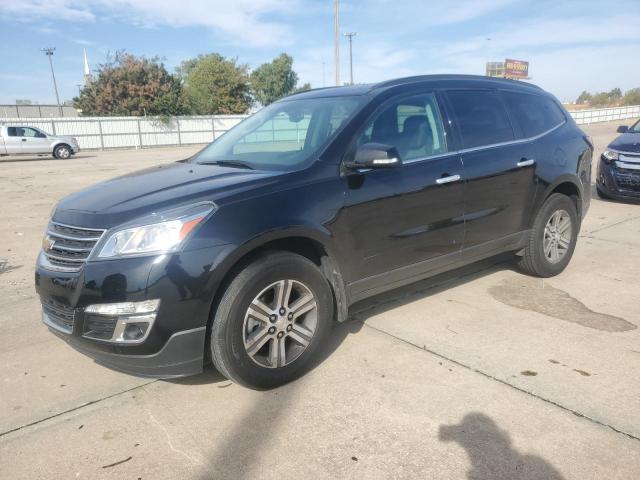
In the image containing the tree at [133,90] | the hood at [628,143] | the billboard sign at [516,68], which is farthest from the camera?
the billboard sign at [516,68]

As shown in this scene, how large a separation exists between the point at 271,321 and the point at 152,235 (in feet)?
2.78

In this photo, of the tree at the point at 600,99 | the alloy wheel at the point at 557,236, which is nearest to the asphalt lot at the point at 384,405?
the alloy wheel at the point at 557,236

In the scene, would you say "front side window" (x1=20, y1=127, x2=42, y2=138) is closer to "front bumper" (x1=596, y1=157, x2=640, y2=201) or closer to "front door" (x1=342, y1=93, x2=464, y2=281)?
"front bumper" (x1=596, y1=157, x2=640, y2=201)

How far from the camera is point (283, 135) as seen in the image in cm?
394

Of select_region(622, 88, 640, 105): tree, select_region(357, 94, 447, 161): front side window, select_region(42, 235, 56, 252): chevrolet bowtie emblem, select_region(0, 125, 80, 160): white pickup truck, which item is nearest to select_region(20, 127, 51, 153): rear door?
select_region(0, 125, 80, 160): white pickup truck

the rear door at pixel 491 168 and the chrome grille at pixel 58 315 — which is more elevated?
the rear door at pixel 491 168

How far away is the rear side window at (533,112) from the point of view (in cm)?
462

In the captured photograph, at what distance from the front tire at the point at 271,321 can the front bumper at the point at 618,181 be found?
297 inches

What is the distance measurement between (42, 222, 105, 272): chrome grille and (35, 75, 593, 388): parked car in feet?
0.04

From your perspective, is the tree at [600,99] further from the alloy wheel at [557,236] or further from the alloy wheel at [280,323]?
the alloy wheel at [280,323]

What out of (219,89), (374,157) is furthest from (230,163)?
(219,89)

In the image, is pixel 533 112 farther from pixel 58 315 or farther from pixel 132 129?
pixel 132 129

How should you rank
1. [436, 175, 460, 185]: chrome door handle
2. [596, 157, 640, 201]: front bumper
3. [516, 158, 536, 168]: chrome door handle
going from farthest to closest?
1. [596, 157, 640, 201]: front bumper
2. [516, 158, 536, 168]: chrome door handle
3. [436, 175, 460, 185]: chrome door handle

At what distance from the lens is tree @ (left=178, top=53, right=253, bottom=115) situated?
155ft
